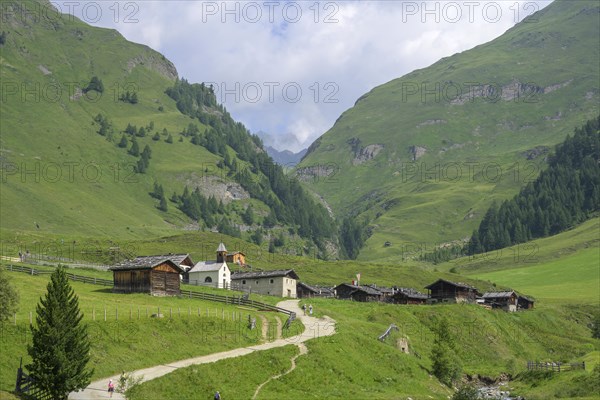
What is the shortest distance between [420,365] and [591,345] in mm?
47986

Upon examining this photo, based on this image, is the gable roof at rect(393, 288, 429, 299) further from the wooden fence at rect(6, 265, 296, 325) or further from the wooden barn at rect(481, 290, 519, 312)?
the wooden fence at rect(6, 265, 296, 325)

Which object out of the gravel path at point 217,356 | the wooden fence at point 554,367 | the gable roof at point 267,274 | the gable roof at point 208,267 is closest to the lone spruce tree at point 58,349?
the gravel path at point 217,356

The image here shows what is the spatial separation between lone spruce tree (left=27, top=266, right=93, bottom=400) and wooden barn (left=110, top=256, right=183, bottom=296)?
154ft

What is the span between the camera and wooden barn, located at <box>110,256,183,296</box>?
94.6 m

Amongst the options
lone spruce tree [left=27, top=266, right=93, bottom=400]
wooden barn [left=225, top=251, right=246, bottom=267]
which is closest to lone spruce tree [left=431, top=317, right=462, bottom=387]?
lone spruce tree [left=27, top=266, right=93, bottom=400]

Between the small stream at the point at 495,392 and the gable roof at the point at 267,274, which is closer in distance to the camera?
the small stream at the point at 495,392

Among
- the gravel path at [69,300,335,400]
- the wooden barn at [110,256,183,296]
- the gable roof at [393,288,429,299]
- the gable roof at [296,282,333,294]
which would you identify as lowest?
the gravel path at [69,300,335,400]

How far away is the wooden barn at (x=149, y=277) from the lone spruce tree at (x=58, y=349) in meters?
46.8

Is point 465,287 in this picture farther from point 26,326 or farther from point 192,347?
point 26,326

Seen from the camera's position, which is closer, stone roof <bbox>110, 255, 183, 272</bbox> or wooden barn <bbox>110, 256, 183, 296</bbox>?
wooden barn <bbox>110, 256, 183, 296</bbox>

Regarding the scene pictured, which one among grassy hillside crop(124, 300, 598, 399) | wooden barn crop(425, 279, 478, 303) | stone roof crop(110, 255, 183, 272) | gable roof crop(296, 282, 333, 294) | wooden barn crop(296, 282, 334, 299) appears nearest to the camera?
grassy hillside crop(124, 300, 598, 399)

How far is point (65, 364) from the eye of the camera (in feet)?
150

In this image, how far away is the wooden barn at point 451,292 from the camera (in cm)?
13275

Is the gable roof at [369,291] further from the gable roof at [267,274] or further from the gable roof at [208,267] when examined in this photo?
the gable roof at [208,267]
